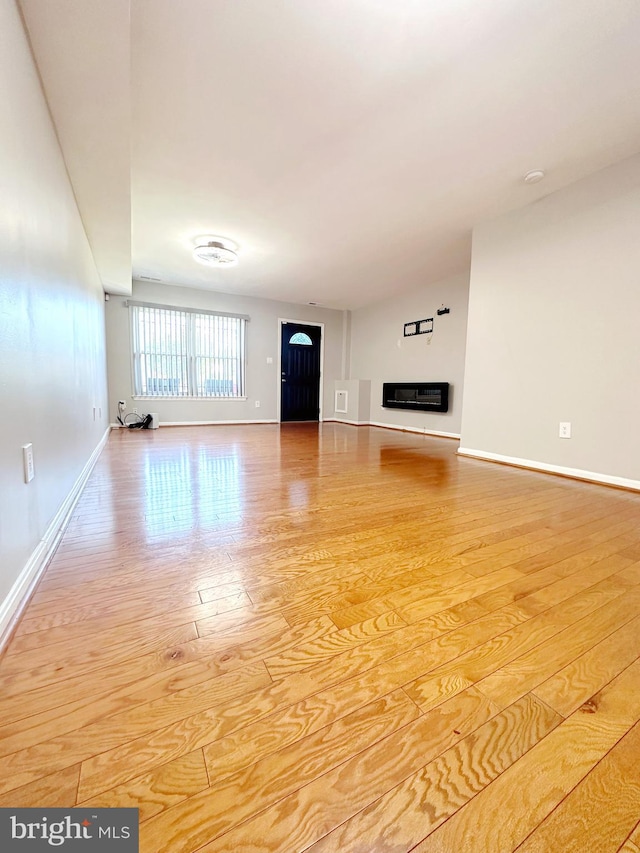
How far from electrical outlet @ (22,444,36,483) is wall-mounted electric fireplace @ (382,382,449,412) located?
4.60 meters

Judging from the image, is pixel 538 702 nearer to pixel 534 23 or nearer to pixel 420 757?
pixel 420 757

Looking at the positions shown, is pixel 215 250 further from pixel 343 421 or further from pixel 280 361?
pixel 343 421

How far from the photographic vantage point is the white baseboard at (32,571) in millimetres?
915

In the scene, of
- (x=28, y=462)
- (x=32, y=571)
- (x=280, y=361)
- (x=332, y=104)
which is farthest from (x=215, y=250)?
(x=32, y=571)

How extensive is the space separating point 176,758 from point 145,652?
0.32 metres

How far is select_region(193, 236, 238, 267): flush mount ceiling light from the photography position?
3.72 metres

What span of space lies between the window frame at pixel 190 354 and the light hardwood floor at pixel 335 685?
427 centimetres

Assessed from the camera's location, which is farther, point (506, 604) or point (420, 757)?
point (506, 604)

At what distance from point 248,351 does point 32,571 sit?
525cm

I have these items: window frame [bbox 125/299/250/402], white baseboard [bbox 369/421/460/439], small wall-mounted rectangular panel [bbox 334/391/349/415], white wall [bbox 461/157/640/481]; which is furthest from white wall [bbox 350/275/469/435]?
window frame [bbox 125/299/250/402]

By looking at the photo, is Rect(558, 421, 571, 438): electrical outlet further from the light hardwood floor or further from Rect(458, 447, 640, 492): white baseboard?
the light hardwood floor

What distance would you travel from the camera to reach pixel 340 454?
357 centimetres

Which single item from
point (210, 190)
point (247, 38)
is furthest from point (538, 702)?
point (210, 190)

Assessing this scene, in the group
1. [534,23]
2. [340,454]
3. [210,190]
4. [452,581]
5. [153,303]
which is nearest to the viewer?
[452,581]
